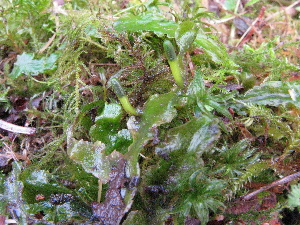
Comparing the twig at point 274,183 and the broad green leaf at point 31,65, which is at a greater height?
the broad green leaf at point 31,65

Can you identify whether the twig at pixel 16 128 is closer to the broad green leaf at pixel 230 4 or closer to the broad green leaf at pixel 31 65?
the broad green leaf at pixel 31 65

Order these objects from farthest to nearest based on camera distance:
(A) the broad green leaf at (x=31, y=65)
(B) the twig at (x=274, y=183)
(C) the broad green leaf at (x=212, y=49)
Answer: (A) the broad green leaf at (x=31, y=65)
(C) the broad green leaf at (x=212, y=49)
(B) the twig at (x=274, y=183)

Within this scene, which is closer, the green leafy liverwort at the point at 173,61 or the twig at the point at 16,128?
the green leafy liverwort at the point at 173,61

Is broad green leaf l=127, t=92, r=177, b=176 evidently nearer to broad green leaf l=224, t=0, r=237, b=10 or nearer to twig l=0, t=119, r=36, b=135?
twig l=0, t=119, r=36, b=135

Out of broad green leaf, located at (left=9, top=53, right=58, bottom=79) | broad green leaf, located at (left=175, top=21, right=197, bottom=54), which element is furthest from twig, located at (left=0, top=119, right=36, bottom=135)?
broad green leaf, located at (left=175, top=21, right=197, bottom=54)

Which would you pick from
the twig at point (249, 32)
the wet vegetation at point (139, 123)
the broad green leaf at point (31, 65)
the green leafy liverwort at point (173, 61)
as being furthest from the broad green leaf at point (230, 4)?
the broad green leaf at point (31, 65)

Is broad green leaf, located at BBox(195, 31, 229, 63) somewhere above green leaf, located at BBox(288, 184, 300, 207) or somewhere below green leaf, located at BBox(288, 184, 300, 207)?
above
